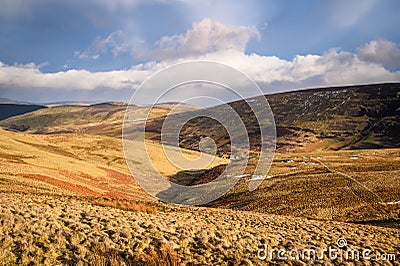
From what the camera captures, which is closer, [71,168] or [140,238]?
[140,238]

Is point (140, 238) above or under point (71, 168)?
above

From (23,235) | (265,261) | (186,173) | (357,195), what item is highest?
(23,235)

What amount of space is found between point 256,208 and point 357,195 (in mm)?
14965

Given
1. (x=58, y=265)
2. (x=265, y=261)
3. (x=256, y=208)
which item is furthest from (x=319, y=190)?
(x=58, y=265)

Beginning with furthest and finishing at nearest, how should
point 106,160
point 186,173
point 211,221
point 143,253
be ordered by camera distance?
point 186,173 → point 106,160 → point 211,221 → point 143,253

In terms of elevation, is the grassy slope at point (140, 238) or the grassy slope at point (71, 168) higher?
the grassy slope at point (140, 238)

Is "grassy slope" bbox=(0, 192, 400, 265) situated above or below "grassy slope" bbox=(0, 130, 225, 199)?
above

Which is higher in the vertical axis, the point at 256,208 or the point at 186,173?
the point at 256,208

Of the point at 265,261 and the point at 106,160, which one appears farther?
the point at 106,160

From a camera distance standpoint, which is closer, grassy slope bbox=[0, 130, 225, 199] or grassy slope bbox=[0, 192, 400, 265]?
grassy slope bbox=[0, 192, 400, 265]

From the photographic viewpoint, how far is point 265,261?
14.5 metres

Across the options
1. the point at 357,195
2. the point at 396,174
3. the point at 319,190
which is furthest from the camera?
the point at 396,174

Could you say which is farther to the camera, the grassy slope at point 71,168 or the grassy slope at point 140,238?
the grassy slope at point 71,168

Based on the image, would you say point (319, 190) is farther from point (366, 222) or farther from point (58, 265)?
point (58, 265)
